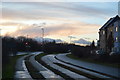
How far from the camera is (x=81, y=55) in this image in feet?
176

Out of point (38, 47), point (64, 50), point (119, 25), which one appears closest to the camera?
point (119, 25)

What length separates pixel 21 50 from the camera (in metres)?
106

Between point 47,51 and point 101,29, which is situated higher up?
point 101,29

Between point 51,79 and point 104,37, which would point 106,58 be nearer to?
point 51,79

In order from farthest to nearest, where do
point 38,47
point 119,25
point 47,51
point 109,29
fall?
point 38,47 < point 47,51 < point 109,29 < point 119,25

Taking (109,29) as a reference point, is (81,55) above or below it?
below

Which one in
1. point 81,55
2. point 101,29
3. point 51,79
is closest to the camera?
point 51,79

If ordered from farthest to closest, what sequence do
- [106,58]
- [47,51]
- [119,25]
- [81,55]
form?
[47,51], [119,25], [81,55], [106,58]

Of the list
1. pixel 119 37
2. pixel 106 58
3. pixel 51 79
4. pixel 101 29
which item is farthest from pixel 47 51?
pixel 51 79

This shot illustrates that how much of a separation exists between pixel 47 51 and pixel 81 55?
42741mm

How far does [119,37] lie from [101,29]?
2843 cm

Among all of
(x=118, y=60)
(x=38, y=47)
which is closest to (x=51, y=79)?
(x=118, y=60)

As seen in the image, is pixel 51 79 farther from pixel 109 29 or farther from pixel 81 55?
pixel 109 29

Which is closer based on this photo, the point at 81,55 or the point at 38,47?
the point at 81,55
